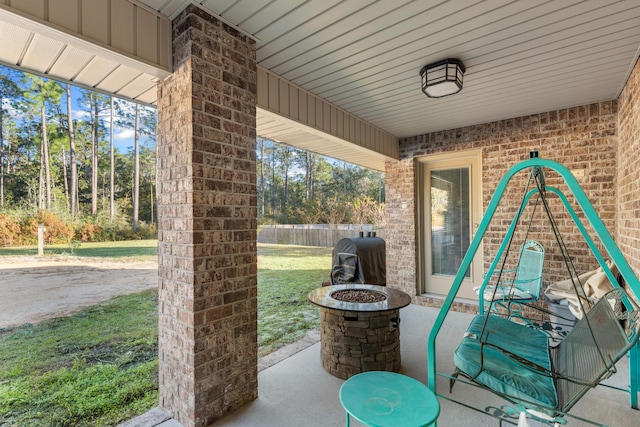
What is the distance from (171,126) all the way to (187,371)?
1.66 m

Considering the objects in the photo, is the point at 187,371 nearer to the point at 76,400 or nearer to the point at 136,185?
the point at 76,400

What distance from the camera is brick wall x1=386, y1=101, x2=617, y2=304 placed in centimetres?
357

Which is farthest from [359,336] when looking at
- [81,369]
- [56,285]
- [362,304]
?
[56,285]

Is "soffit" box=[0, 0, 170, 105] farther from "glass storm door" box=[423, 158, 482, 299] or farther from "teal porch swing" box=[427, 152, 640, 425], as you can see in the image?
"glass storm door" box=[423, 158, 482, 299]

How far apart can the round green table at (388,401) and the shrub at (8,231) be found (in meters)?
4.21

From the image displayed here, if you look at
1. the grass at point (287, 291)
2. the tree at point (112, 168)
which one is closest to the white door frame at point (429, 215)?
the grass at point (287, 291)

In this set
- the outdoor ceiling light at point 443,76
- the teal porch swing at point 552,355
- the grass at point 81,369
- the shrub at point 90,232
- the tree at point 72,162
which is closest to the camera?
the teal porch swing at point 552,355

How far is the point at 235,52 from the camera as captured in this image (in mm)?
2195

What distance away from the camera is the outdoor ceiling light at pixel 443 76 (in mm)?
2521

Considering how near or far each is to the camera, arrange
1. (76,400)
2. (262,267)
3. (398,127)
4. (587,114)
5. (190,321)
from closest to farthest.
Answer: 1. (190,321)
2. (76,400)
3. (587,114)
4. (398,127)
5. (262,267)

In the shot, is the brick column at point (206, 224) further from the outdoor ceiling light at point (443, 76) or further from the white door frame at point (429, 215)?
the white door frame at point (429, 215)

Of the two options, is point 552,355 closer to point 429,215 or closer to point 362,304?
point 362,304

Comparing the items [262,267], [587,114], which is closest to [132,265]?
[262,267]

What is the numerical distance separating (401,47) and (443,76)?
0.46 metres
